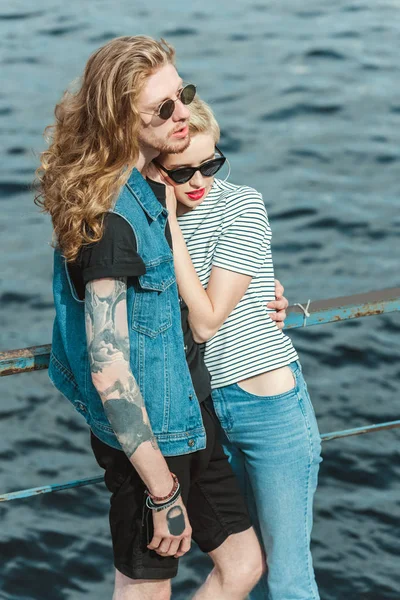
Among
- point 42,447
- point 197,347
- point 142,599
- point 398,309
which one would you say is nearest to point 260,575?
point 142,599

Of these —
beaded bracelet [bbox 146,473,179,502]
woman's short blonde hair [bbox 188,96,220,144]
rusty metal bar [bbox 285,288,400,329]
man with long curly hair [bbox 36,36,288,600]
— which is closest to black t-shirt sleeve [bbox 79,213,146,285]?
man with long curly hair [bbox 36,36,288,600]

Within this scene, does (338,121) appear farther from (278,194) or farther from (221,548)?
(221,548)

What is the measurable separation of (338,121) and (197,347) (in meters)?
12.0

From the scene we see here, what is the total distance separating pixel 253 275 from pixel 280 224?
8.62 m

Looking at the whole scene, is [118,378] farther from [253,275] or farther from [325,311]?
[325,311]

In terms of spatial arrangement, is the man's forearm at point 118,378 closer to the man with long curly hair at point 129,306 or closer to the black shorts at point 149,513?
the man with long curly hair at point 129,306

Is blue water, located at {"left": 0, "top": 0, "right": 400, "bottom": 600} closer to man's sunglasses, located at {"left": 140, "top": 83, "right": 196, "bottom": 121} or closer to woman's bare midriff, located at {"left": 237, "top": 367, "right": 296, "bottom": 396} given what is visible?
man's sunglasses, located at {"left": 140, "top": 83, "right": 196, "bottom": 121}

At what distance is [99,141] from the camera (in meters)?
2.80

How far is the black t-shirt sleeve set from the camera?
2707mm

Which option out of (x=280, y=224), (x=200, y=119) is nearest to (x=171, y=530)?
(x=200, y=119)

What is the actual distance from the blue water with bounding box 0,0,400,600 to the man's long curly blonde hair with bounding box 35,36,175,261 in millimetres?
555

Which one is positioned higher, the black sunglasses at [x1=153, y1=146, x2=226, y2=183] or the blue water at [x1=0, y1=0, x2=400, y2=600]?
the black sunglasses at [x1=153, y1=146, x2=226, y2=183]

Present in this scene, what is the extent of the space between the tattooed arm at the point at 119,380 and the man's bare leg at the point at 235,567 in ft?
1.75

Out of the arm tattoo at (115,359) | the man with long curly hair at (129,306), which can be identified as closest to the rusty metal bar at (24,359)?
the man with long curly hair at (129,306)
